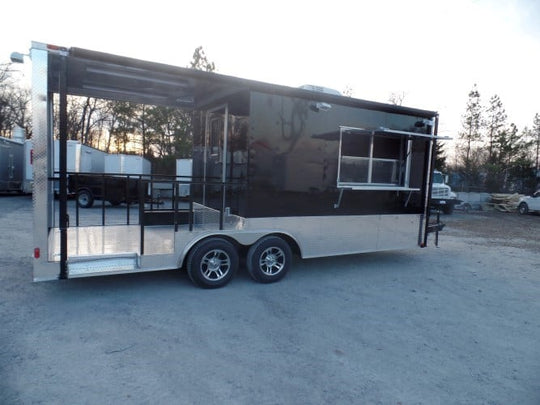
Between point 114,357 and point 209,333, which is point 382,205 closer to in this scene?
point 209,333

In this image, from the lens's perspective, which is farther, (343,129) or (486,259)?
(486,259)

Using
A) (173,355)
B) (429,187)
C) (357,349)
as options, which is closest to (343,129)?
(429,187)

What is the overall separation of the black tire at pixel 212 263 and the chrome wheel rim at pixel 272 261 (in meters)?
0.45

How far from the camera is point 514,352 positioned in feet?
11.6

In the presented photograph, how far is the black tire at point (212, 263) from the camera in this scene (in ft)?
16.0

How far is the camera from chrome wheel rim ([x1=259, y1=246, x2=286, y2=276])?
5375 mm

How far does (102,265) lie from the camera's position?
14.4 feet

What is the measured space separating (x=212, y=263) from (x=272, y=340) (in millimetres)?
1756

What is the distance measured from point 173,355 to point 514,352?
324 centimetres

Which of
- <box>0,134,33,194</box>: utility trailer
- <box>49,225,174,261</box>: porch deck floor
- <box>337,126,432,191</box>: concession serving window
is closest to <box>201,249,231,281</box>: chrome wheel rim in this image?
<box>49,225,174,261</box>: porch deck floor

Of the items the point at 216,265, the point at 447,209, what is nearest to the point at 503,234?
the point at 447,209

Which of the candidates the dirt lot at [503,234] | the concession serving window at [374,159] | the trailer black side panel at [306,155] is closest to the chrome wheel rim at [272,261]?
the trailer black side panel at [306,155]

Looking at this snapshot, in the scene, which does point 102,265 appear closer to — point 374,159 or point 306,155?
point 306,155

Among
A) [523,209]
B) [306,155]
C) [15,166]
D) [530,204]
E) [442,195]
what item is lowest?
[523,209]
